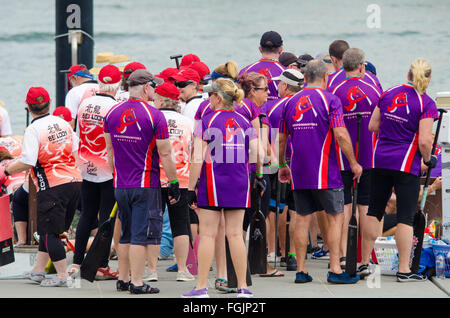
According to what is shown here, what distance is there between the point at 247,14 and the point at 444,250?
19.0m

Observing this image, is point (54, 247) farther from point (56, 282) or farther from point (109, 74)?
point (109, 74)

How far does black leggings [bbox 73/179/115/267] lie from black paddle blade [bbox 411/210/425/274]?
7.91ft

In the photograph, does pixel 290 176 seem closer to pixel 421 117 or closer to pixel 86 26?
pixel 421 117

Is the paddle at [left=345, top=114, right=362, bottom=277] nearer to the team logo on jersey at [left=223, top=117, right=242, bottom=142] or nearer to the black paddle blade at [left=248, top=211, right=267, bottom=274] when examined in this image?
the black paddle blade at [left=248, top=211, right=267, bottom=274]

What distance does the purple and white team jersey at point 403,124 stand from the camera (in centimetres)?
715

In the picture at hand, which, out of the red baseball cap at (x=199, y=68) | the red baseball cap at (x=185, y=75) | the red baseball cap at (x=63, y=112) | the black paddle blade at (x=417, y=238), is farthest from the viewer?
the red baseball cap at (x=199, y=68)

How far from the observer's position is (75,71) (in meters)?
8.83

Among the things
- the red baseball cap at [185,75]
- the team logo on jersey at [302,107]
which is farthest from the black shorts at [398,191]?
the red baseball cap at [185,75]

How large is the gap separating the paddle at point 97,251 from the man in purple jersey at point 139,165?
0.34m

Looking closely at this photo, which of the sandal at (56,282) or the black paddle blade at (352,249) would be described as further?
the sandal at (56,282)

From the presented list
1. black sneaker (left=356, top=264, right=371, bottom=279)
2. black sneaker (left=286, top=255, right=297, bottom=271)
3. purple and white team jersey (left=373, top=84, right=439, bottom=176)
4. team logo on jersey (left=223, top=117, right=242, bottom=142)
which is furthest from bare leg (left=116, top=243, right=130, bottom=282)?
purple and white team jersey (left=373, top=84, right=439, bottom=176)

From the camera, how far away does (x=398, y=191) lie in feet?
24.0

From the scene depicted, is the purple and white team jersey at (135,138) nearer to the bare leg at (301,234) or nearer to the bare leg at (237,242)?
the bare leg at (237,242)
